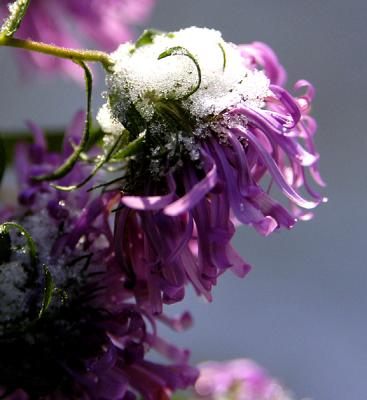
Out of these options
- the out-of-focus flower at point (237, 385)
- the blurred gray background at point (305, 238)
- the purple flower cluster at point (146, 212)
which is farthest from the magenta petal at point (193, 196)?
the blurred gray background at point (305, 238)

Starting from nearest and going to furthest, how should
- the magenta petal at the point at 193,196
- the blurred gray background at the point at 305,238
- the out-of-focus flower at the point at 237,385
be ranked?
the magenta petal at the point at 193,196, the out-of-focus flower at the point at 237,385, the blurred gray background at the point at 305,238

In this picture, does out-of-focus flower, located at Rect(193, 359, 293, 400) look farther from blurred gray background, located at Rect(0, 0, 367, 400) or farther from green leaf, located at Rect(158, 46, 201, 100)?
blurred gray background, located at Rect(0, 0, 367, 400)

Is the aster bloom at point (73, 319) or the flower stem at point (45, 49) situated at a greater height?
the flower stem at point (45, 49)

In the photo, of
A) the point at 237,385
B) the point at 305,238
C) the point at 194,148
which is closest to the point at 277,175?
the point at 194,148

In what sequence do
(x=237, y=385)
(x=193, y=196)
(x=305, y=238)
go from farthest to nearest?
1. (x=305, y=238)
2. (x=237, y=385)
3. (x=193, y=196)

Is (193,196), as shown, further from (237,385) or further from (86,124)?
(237,385)

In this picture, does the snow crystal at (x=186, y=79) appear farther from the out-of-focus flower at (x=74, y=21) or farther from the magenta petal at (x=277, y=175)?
the out-of-focus flower at (x=74, y=21)

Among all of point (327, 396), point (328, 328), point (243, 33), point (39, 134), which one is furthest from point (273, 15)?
point (39, 134)
